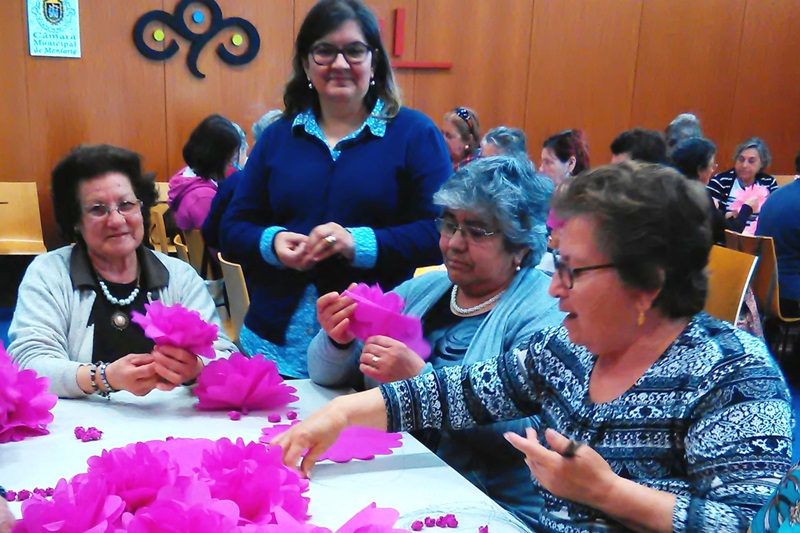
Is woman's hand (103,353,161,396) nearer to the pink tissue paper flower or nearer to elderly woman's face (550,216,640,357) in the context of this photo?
the pink tissue paper flower

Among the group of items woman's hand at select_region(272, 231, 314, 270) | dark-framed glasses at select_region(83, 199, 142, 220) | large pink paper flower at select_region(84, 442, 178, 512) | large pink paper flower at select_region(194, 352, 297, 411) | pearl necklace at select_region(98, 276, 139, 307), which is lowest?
large pink paper flower at select_region(194, 352, 297, 411)

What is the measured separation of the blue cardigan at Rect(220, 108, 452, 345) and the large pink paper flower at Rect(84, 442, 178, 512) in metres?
0.97

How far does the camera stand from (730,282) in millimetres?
3281

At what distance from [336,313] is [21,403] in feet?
2.50

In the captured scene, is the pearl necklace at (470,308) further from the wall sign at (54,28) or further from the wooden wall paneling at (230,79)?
the wall sign at (54,28)

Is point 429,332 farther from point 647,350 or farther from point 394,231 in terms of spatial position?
point 647,350

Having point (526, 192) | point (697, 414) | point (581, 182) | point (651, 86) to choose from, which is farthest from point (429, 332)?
point (651, 86)

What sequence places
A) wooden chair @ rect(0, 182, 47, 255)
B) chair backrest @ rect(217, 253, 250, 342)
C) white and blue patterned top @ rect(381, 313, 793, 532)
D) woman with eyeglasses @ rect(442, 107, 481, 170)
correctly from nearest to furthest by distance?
white and blue patterned top @ rect(381, 313, 793, 532)
chair backrest @ rect(217, 253, 250, 342)
woman with eyeglasses @ rect(442, 107, 481, 170)
wooden chair @ rect(0, 182, 47, 255)

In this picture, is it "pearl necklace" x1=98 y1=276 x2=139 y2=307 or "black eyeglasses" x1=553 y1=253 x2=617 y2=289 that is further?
"pearl necklace" x1=98 y1=276 x2=139 y2=307

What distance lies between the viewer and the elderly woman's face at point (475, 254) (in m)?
1.89

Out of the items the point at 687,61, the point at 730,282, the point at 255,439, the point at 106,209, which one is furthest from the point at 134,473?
the point at 687,61

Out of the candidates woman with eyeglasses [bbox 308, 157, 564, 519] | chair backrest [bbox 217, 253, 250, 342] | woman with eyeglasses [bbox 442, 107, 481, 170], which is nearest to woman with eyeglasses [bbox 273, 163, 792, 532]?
woman with eyeglasses [bbox 308, 157, 564, 519]

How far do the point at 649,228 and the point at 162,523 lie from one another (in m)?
0.95

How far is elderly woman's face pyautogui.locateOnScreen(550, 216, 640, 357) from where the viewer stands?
1.29 metres
